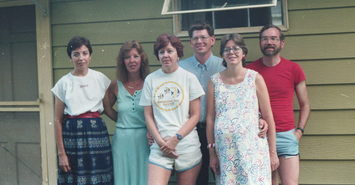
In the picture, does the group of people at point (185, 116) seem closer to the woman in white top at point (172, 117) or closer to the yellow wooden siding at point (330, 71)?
the woman in white top at point (172, 117)

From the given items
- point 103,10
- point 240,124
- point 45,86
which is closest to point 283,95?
point 240,124

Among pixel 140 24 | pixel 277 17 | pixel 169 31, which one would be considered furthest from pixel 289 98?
pixel 140 24

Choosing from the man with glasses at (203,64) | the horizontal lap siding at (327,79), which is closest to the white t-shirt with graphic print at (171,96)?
the man with glasses at (203,64)

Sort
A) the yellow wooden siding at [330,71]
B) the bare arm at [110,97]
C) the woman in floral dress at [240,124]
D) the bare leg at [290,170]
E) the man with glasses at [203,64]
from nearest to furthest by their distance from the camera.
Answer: the woman in floral dress at [240,124] → the bare leg at [290,170] → the man with glasses at [203,64] → the bare arm at [110,97] → the yellow wooden siding at [330,71]

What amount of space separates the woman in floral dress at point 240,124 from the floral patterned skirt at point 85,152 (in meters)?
0.77

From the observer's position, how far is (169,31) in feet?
10.3

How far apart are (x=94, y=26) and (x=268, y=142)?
1.86 m

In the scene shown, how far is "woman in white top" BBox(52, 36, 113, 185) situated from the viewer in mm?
2516

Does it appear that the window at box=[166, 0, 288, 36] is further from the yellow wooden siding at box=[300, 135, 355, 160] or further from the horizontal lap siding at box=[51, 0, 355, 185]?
the yellow wooden siding at box=[300, 135, 355, 160]

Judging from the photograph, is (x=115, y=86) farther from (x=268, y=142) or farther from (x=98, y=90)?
(x=268, y=142)

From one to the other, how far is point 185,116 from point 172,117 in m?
0.08

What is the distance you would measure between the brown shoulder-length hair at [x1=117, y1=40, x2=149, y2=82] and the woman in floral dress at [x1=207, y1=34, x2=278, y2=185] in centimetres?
55

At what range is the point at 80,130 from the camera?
251cm

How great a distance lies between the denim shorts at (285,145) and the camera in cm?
244
